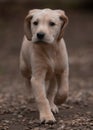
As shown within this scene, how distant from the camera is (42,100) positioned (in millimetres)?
6516

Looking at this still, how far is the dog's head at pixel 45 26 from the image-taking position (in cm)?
631

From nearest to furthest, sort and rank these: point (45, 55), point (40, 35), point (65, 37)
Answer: point (40, 35) → point (45, 55) → point (65, 37)

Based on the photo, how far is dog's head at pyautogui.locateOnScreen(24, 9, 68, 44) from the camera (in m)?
6.31

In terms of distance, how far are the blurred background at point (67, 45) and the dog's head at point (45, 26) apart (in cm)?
113

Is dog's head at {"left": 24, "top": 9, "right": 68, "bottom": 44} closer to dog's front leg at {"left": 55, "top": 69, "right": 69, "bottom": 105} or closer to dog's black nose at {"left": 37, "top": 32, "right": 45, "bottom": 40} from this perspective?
dog's black nose at {"left": 37, "top": 32, "right": 45, "bottom": 40}

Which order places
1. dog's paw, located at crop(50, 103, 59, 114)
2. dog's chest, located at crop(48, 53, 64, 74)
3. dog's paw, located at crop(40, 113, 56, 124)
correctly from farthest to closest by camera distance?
dog's paw, located at crop(50, 103, 59, 114) < dog's chest, located at crop(48, 53, 64, 74) < dog's paw, located at crop(40, 113, 56, 124)

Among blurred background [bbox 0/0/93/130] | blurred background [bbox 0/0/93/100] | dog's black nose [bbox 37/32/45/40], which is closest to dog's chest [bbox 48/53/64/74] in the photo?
dog's black nose [bbox 37/32/45/40]

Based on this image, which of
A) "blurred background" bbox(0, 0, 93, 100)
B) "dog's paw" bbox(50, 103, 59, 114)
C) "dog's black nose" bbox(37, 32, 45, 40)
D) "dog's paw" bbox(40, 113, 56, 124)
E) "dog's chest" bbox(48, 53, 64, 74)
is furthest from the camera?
"blurred background" bbox(0, 0, 93, 100)

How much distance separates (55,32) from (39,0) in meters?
15.5

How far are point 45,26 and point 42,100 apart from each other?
2.90 ft

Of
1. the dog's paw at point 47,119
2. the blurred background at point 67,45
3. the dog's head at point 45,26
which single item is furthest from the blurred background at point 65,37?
the dog's paw at point 47,119

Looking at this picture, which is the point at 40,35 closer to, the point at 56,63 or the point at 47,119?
the point at 56,63

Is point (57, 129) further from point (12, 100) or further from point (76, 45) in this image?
point (76, 45)

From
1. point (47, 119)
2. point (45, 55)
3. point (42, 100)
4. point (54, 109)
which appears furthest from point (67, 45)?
point (47, 119)
